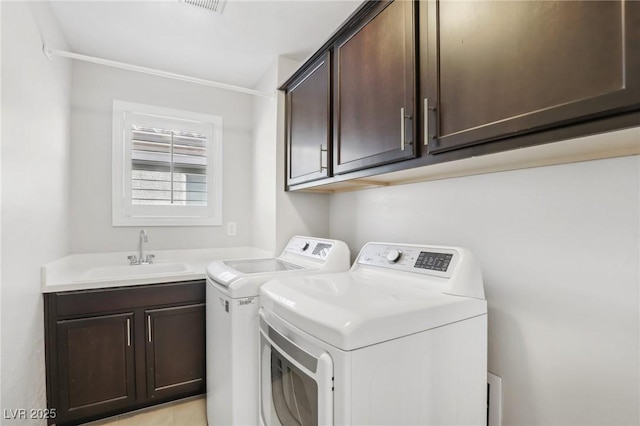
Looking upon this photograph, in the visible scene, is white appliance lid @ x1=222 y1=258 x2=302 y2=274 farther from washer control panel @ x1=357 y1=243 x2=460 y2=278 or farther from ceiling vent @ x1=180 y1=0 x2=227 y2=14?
ceiling vent @ x1=180 y1=0 x2=227 y2=14

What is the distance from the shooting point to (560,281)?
3.68 feet

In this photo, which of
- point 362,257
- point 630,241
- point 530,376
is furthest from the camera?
point 362,257

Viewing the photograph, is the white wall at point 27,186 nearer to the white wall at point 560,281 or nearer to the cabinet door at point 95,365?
the cabinet door at point 95,365

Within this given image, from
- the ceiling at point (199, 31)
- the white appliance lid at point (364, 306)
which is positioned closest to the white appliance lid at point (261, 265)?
the white appliance lid at point (364, 306)

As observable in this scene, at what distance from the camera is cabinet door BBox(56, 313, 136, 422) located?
1.76 meters

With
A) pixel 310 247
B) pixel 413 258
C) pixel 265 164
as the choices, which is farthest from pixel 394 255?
pixel 265 164

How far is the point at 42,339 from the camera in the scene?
1686 mm

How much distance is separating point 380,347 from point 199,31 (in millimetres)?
2153

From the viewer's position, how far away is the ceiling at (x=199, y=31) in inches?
69.9

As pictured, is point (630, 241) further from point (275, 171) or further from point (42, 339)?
point (42, 339)

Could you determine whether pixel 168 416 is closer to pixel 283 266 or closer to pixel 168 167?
pixel 283 266

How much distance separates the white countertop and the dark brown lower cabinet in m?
0.05

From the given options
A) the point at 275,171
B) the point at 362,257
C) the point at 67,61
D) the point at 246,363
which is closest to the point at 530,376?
the point at 362,257

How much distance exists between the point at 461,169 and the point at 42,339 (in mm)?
2329
